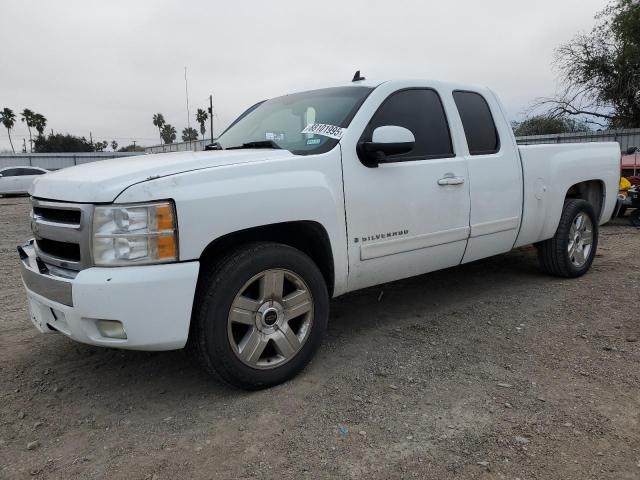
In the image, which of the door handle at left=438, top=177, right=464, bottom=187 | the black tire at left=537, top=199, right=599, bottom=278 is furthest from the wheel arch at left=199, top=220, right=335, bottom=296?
the black tire at left=537, top=199, right=599, bottom=278

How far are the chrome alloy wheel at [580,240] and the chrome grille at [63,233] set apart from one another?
4491mm

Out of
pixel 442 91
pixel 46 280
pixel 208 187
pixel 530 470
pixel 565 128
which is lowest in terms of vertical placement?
pixel 530 470

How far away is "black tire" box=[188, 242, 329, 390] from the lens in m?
2.74

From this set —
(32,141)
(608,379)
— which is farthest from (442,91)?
(32,141)

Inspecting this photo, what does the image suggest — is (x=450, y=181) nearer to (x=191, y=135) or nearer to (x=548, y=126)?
(x=548, y=126)

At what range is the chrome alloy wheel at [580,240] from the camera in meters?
5.27

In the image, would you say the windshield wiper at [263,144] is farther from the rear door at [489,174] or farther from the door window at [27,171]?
the door window at [27,171]

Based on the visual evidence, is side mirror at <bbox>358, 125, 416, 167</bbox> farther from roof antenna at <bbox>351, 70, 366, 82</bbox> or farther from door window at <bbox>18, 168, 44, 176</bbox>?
door window at <bbox>18, 168, 44, 176</bbox>

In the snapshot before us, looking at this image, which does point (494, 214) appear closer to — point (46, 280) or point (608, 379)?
point (608, 379)

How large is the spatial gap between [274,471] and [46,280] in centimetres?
157

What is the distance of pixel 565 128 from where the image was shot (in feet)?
79.5

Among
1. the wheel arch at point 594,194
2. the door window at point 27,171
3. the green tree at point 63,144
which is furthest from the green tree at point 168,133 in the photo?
the wheel arch at point 594,194

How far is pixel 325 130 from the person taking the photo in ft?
11.3

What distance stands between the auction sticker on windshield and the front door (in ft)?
0.43
